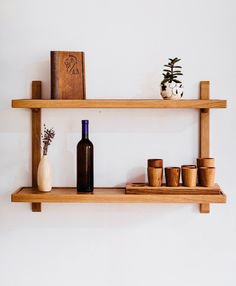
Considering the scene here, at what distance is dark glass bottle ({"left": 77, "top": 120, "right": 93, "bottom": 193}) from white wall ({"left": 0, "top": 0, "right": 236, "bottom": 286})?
4.2 inches

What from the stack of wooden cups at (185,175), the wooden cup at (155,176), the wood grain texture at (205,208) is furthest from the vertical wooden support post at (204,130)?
the wooden cup at (155,176)

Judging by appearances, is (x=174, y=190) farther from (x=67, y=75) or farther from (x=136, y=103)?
(x=67, y=75)

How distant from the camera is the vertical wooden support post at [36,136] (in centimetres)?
188

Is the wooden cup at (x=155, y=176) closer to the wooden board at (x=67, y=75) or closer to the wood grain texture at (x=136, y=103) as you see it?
the wood grain texture at (x=136, y=103)

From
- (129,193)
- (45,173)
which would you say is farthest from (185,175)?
(45,173)

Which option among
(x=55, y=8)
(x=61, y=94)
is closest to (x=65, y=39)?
(x=55, y=8)

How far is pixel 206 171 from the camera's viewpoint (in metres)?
1.74

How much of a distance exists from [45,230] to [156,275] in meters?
0.50

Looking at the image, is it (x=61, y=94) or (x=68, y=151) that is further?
(x=68, y=151)

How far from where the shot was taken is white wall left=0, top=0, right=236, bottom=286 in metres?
1.88

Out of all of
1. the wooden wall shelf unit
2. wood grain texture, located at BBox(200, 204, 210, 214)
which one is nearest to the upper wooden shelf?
the wooden wall shelf unit

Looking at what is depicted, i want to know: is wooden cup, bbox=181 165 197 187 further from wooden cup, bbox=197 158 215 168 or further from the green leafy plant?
the green leafy plant

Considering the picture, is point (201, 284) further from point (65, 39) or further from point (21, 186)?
point (65, 39)

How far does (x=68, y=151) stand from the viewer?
74.9 inches
